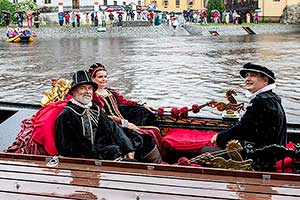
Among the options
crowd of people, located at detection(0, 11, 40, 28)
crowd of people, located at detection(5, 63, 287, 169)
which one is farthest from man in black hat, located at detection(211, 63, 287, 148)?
crowd of people, located at detection(0, 11, 40, 28)

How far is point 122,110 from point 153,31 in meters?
41.0

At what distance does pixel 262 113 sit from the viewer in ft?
15.7

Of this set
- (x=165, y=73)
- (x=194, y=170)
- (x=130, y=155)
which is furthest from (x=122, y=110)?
(x=165, y=73)

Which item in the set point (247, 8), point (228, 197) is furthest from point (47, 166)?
point (247, 8)

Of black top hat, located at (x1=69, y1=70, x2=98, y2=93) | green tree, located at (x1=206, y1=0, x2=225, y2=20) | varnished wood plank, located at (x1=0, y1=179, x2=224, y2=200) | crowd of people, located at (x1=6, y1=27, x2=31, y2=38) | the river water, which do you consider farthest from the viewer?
green tree, located at (x1=206, y1=0, x2=225, y2=20)

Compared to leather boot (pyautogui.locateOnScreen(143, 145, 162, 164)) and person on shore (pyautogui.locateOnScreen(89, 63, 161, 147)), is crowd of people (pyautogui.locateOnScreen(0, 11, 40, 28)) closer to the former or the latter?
person on shore (pyautogui.locateOnScreen(89, 63, 161, 147))

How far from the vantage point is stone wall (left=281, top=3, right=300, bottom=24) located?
51.8m

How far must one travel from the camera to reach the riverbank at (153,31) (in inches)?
1747

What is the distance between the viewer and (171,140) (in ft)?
19.6

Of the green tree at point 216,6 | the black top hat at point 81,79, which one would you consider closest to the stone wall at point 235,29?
the green tree at point 216,6

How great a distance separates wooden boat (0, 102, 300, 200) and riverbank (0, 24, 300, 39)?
130ft

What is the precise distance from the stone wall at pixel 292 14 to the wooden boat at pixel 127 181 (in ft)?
164

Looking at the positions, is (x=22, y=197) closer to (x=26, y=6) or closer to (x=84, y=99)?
(x=84, y=99)

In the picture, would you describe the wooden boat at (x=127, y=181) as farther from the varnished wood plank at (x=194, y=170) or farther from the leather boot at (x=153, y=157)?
the leather boot at (x=153, y=157)
